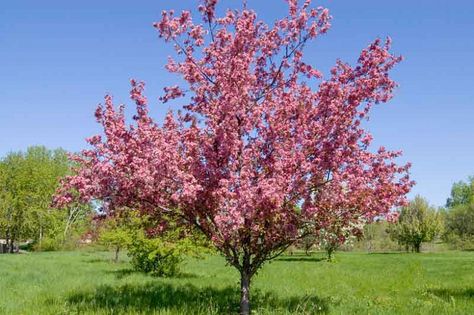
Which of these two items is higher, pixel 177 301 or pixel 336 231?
pixel 336 231

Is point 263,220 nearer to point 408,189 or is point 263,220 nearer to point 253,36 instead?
point 408,189

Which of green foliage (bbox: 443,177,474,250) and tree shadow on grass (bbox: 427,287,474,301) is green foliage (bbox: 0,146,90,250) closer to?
tree shadow on grass (bbox: 427,287,474,301)

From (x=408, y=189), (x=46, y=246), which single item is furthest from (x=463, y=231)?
(x=408, y=189)

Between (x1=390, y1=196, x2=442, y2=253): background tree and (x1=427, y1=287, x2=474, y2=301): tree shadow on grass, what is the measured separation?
57044 mm

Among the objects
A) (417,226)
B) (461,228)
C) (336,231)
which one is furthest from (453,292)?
(461,228)

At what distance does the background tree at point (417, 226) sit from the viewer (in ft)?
237

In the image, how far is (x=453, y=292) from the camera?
17.2m

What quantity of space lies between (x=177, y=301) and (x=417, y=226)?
6703 centimetres

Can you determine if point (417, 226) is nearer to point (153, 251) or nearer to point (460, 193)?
point (153, 251)

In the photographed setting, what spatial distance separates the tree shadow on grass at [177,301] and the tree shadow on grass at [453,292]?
5.65 metres

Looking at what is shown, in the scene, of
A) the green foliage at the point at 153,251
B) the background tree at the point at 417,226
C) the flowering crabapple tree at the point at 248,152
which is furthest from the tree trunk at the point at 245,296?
the background tree at the point at 417,226

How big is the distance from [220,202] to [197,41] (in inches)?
154

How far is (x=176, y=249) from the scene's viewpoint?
2077 cm

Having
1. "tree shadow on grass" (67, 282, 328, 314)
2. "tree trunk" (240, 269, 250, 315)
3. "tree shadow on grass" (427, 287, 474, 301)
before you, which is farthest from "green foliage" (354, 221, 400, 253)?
"tree trunk" (240, 269, 250, 315)
